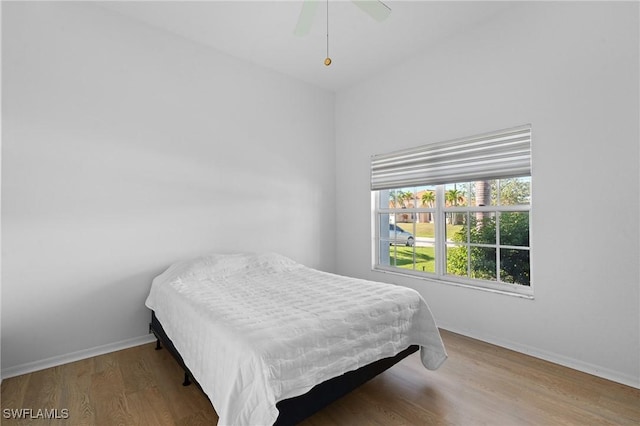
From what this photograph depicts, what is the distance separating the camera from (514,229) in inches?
110

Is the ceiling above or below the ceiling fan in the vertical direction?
above

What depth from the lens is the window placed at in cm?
272

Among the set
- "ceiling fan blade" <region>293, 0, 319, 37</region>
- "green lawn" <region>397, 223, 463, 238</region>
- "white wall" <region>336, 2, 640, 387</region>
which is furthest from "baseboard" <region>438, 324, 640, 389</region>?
"ceiling fan blade" <region>293, 0, 319, 37</region>

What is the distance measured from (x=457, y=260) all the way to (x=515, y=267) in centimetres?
54

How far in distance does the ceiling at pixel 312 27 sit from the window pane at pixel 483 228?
1.78 meters

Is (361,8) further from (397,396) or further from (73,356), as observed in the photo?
(73,356)

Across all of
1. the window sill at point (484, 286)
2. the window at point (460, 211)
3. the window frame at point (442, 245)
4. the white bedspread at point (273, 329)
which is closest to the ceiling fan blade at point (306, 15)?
the window at point (460, 211)

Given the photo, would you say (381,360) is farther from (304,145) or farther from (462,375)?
(304,145)

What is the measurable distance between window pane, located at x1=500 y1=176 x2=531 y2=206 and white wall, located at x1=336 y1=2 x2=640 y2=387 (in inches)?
7.6

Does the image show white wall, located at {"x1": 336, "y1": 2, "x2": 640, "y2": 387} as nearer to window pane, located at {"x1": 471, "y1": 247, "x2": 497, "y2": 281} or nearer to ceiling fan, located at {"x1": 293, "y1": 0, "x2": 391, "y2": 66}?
window pane, located at {"x1": 471, "y1": 247, "x2": 497, "y2": 281}

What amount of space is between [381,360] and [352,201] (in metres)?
2.40

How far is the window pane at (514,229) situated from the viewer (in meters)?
2.71

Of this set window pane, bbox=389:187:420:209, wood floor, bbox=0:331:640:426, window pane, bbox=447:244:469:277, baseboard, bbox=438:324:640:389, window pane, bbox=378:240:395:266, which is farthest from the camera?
window pane, bbox=378:240:395:266

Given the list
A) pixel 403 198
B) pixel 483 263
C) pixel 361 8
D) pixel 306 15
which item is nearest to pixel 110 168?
pixel 306 15
